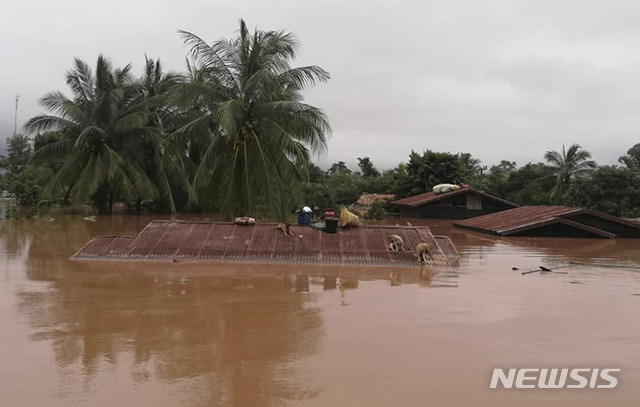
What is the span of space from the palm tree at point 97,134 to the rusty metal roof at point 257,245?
1141 cm

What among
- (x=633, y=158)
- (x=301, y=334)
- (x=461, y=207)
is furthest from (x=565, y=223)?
(x=633, y=158)

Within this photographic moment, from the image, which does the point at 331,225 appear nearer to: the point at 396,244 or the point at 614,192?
the point at 396,244

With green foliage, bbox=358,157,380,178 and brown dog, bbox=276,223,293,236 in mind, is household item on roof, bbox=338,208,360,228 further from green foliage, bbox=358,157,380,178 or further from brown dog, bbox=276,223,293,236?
green foliage, bbox=358,157,380,178

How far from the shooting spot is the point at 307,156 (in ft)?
53.5

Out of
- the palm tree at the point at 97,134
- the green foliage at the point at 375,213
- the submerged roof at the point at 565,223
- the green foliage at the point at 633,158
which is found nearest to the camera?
the submerged roof at the point at 565,223

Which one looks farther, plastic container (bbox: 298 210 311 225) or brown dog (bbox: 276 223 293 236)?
plastic container (bbox: 298 210 311 225)

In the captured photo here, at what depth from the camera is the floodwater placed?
14.0 ft

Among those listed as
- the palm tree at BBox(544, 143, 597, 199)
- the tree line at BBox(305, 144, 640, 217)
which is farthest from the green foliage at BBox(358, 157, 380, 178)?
the palm tree at BBox(544, 143, 597, 199)

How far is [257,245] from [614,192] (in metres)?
23.4

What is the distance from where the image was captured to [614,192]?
89.4 ft

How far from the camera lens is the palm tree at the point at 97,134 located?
22.6 metres

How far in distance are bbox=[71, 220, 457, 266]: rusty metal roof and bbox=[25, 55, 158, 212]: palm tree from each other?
11.4 metres

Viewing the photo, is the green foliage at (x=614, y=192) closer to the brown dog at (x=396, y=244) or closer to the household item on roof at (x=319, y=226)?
the brown dog at (x=396, y=244)

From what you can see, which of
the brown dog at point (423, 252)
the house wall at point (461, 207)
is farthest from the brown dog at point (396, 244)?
the house wall at point (461, 207)
